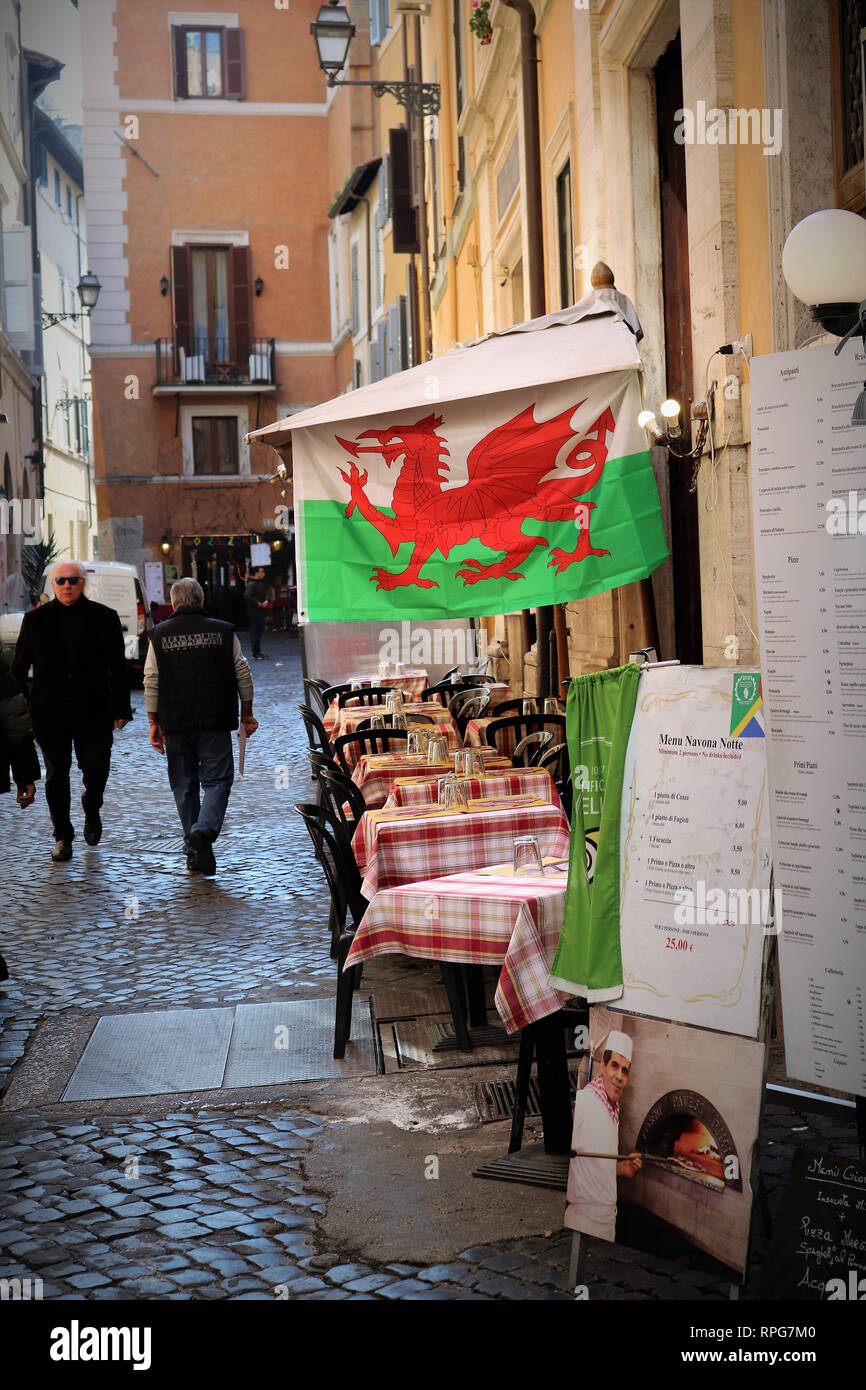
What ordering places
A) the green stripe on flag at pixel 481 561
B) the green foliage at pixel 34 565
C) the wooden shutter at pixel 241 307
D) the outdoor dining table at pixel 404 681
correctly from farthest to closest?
the wooden shutter at pixel 241 307 < the green foliage at pixel 34 565 < the outdoor dining table at pixel 404 681 < the green stripe on flag at pixel 481 561

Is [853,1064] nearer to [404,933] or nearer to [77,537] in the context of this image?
[404,933]

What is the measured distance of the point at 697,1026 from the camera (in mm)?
3439

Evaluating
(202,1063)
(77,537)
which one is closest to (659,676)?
(202,1063)

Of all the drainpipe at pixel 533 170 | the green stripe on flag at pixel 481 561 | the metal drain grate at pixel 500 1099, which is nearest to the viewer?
the metal drain grate at pixel 500 1099

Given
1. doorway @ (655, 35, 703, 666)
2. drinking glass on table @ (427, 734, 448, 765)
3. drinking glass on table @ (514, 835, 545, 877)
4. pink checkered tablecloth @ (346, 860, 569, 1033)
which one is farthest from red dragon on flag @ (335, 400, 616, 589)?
pink checkered tablecloth @ (346, 860, 569, 1033)

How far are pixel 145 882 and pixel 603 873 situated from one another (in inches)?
225

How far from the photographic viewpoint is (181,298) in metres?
37.5

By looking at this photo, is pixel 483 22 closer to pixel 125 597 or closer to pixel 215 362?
pixel 125 597

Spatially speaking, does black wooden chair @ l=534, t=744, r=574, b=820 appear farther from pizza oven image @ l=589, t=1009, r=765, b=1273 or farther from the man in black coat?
the man in black coat

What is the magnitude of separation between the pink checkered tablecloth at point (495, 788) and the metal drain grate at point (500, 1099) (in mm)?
1878

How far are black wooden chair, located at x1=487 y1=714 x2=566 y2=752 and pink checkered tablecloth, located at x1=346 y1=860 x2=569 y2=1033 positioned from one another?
3546 mm

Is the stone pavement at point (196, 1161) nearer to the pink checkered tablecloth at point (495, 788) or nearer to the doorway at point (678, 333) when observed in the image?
the pink checkered tablecloth at point (495, 788)

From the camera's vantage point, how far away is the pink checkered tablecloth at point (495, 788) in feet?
22.5

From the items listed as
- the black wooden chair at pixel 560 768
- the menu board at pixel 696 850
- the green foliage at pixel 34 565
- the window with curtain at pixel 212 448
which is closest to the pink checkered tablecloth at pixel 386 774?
the black wooden chair at pixel 560 768
